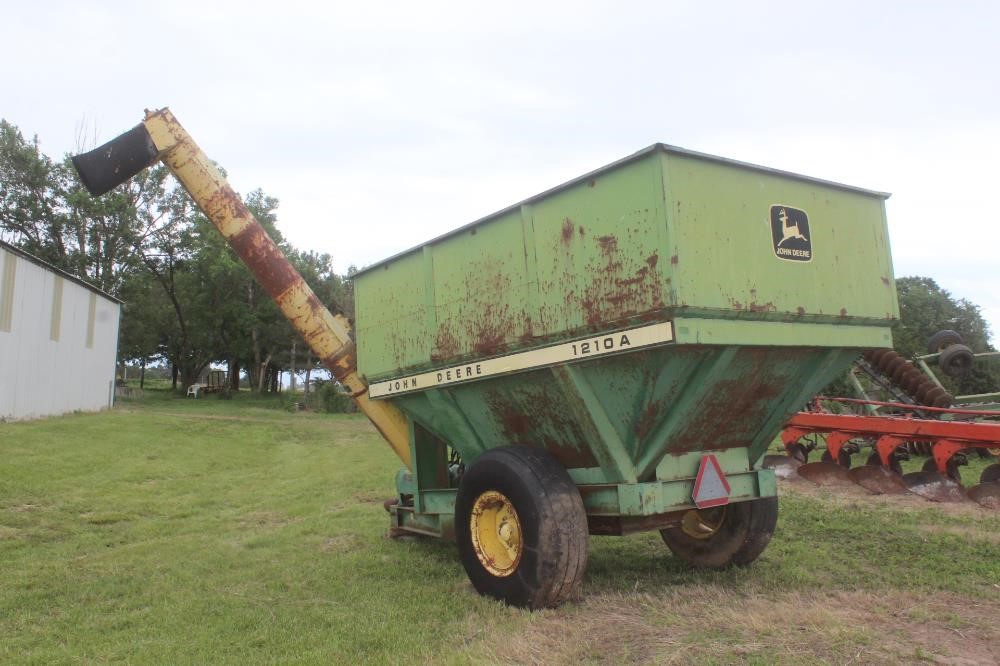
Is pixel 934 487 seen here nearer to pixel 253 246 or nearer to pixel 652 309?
pixel 652 309

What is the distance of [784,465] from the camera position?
12.2 meters

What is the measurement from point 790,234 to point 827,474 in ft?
24.2

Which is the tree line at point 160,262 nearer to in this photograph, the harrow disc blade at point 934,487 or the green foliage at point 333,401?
the green foliage at point 333,401

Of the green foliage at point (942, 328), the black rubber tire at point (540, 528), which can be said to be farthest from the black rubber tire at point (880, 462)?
the green foliage at point (942, 328)

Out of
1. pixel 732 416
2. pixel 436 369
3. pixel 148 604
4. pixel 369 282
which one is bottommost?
pixel 148 604

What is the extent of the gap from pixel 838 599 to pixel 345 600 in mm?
3707

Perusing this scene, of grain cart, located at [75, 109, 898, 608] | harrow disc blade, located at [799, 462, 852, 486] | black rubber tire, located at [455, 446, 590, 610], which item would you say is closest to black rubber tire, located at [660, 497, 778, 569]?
grain cart, located at [75, 109, 898, 608]

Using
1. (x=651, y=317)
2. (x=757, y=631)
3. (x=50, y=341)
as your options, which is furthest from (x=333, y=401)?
(x=757, y=631)

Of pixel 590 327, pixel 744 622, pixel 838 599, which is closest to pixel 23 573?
pixel 590 327

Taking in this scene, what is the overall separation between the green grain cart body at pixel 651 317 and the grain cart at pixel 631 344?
14 millimetres

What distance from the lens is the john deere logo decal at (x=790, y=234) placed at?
5.09m

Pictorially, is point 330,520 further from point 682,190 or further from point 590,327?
point 682,190

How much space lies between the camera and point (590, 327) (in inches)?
195

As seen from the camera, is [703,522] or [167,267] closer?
[703,522]
